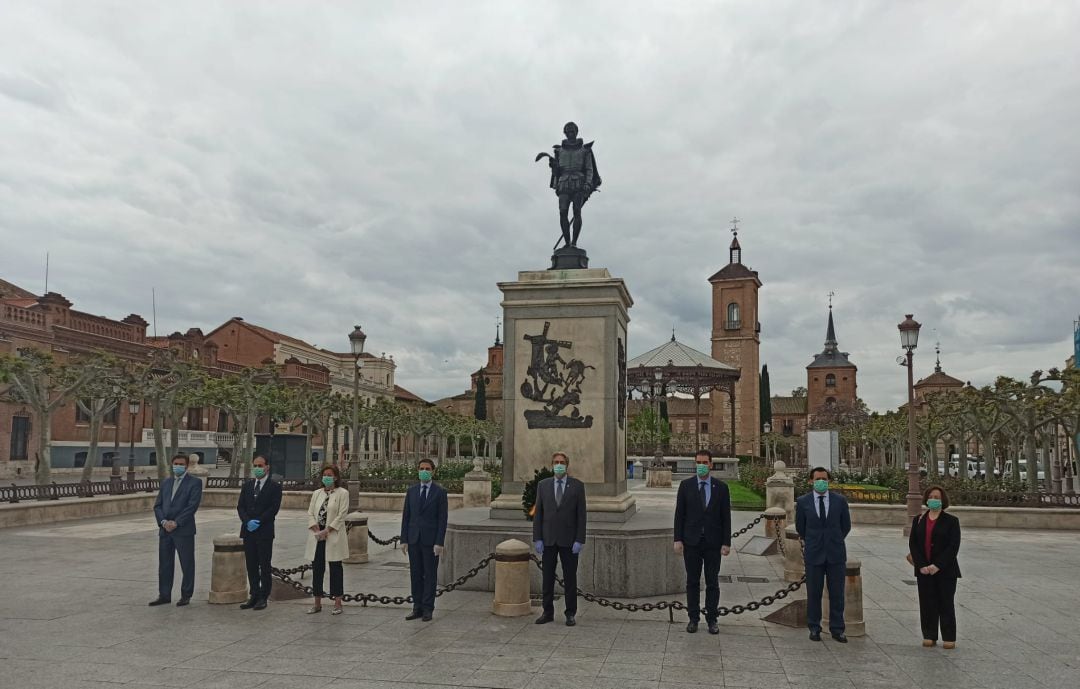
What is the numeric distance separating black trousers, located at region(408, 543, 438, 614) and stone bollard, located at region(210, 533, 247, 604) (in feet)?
7.94

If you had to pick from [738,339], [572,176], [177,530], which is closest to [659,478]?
[572,176]

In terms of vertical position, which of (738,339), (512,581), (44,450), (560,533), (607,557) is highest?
(738,339)

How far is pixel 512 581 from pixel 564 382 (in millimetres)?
3552

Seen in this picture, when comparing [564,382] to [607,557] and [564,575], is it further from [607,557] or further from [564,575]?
[564,575]

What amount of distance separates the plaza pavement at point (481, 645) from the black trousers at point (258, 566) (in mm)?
253

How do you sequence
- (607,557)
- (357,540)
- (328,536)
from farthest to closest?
(357,540)
(607,557)
(328,536)

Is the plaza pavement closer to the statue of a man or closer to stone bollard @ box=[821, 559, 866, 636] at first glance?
stone bollard @ box=[821, 559, 866, 636]

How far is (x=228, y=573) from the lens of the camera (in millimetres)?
9836

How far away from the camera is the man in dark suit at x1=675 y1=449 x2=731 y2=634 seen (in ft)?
27.9

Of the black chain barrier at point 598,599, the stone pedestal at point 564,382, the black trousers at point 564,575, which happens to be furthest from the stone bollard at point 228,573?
the black trousers at point 564,575

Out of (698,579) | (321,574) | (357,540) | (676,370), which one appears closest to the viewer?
(698,579)

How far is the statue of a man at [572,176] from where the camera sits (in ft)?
42.2

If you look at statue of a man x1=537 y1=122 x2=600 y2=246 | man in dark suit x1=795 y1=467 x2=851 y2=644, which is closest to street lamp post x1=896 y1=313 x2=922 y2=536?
statue of a man x1=537 y1=122 x2=600 y2=246

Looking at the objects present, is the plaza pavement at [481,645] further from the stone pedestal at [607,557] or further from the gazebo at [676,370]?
the gazebo at [676,370]
